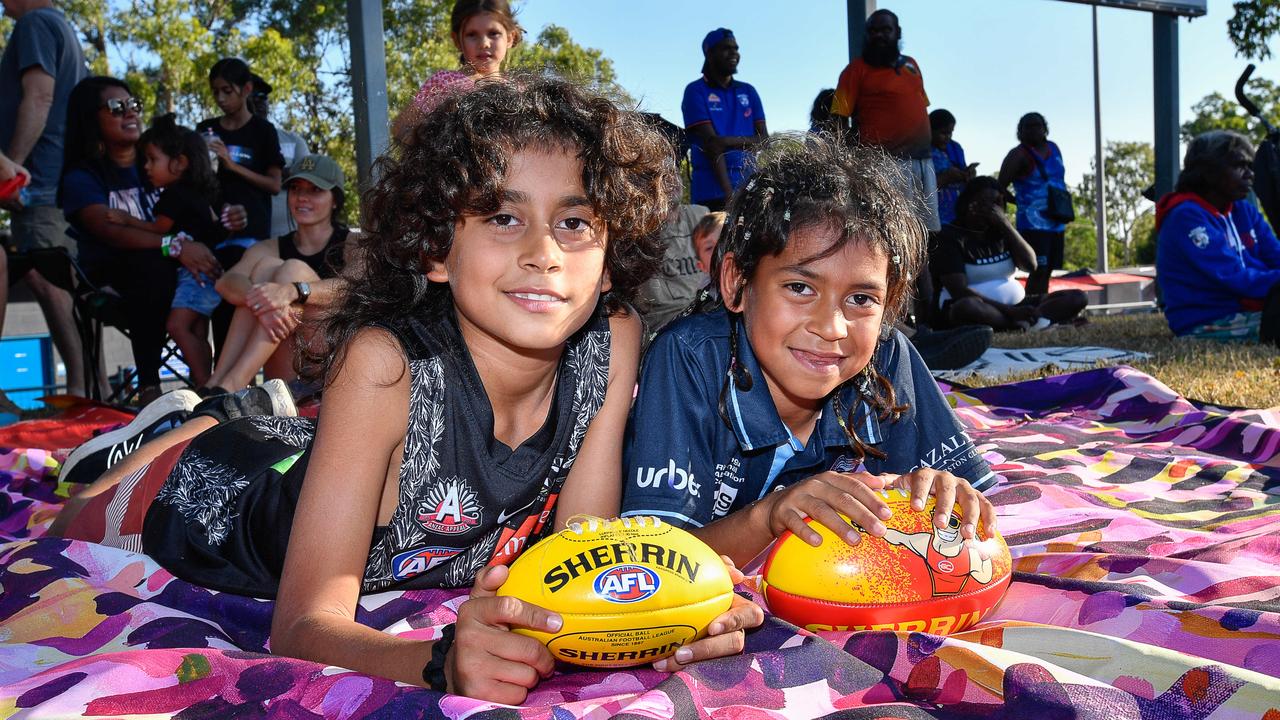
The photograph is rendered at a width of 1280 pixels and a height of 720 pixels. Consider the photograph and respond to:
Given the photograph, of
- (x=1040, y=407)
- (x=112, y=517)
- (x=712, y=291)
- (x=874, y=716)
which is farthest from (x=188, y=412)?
(x=1040, y=407)

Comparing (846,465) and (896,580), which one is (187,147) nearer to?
(846,465)

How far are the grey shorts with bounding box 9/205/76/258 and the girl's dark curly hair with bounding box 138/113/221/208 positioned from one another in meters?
0.74

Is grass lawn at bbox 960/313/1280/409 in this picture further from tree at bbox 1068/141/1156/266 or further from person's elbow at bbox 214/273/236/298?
tree at bbox 1068/141/1156/266

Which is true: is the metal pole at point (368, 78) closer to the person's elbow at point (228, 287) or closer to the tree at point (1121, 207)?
the person's elbow at point (228, 287)

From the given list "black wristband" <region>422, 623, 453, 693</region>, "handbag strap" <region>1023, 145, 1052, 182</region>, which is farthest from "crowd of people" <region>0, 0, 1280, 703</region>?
"handbag strap" <region>1023, 145, 1052, 182</region>

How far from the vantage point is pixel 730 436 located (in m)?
2.30

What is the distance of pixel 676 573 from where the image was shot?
153cm

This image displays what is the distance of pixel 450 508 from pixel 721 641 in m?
0.69

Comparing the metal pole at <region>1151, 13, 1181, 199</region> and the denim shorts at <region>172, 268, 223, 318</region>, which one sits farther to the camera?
the metal pole at <region>1151, 13, 1181, 199</region>

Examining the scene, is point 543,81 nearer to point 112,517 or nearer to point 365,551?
point 365,551

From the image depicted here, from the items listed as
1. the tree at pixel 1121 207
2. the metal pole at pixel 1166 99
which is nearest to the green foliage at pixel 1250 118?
the tree at pixel 1121 207

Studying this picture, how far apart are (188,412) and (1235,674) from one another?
3.10 meters

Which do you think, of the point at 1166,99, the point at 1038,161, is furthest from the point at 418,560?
the point at 1166,99

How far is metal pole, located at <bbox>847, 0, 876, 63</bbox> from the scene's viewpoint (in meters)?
8.42
